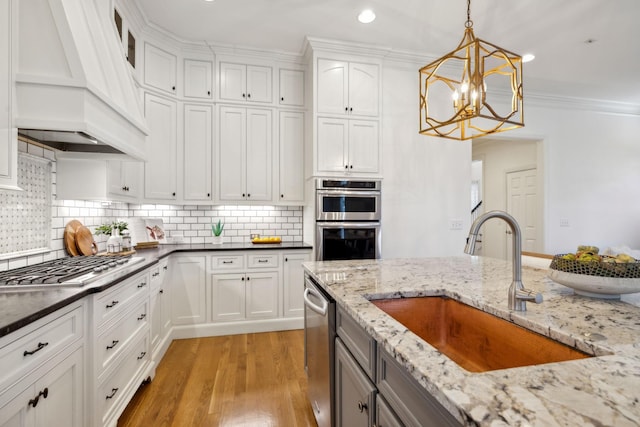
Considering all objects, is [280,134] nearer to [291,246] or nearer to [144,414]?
[291,246]

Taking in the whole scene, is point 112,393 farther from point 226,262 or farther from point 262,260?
point 262,260

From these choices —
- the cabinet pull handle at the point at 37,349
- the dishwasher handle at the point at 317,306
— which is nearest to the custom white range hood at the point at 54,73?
the cabinet pull handle at the point at 37,349

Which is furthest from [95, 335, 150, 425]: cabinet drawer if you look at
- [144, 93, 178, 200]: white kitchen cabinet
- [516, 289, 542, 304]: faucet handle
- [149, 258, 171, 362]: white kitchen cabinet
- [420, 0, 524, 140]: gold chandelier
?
[420, 0, 524, 140]: gold chandelier

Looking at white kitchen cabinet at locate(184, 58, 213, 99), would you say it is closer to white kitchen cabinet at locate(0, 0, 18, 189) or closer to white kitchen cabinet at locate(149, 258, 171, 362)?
white kitchen cabinet at locate(149, 258, 171, 362)

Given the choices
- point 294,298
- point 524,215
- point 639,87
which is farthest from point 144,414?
point 639,87

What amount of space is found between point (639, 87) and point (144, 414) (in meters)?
6.89

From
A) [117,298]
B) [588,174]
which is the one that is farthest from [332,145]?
[588,174]

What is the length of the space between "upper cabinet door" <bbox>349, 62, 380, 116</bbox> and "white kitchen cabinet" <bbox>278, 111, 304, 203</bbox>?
0.67m

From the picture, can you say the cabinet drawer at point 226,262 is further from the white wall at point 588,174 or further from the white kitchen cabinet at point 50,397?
the white wall at point 588,174

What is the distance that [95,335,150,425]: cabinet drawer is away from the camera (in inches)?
65.2

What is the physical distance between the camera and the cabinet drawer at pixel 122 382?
1.66 m

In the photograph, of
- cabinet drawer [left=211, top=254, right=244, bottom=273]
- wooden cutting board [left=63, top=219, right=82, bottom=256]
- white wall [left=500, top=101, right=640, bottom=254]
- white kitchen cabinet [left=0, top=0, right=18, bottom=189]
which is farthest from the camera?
white wall [left=500, top=101, right=640, bottom=254]

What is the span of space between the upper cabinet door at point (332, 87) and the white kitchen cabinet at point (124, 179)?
1.95 metres

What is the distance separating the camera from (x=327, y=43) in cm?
336
